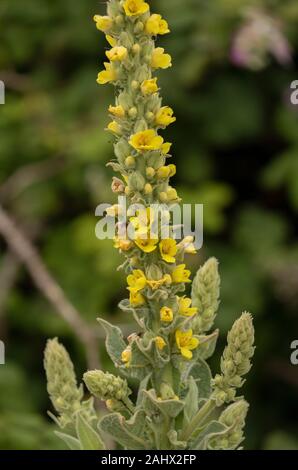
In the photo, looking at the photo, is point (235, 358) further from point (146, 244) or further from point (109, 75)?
point (109, 75)

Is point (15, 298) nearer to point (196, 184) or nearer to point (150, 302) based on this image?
point (196, 184)

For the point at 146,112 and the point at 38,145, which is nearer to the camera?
the point at 146,112

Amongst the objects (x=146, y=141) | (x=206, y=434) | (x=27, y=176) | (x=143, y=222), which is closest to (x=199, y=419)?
(x=206, y=434)

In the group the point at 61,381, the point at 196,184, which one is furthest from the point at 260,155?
the point at 61,381

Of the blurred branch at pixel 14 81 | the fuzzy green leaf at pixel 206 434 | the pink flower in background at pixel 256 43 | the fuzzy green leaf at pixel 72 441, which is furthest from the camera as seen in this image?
the blurred branch at pixel 14 81

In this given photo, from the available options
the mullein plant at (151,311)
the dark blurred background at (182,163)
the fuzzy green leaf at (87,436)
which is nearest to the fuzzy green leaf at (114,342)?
the mullein plant at (151,311)

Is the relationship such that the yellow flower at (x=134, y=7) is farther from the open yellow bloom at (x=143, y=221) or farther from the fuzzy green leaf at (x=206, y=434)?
the fuzzy green leaf at (x=206, y=434)
